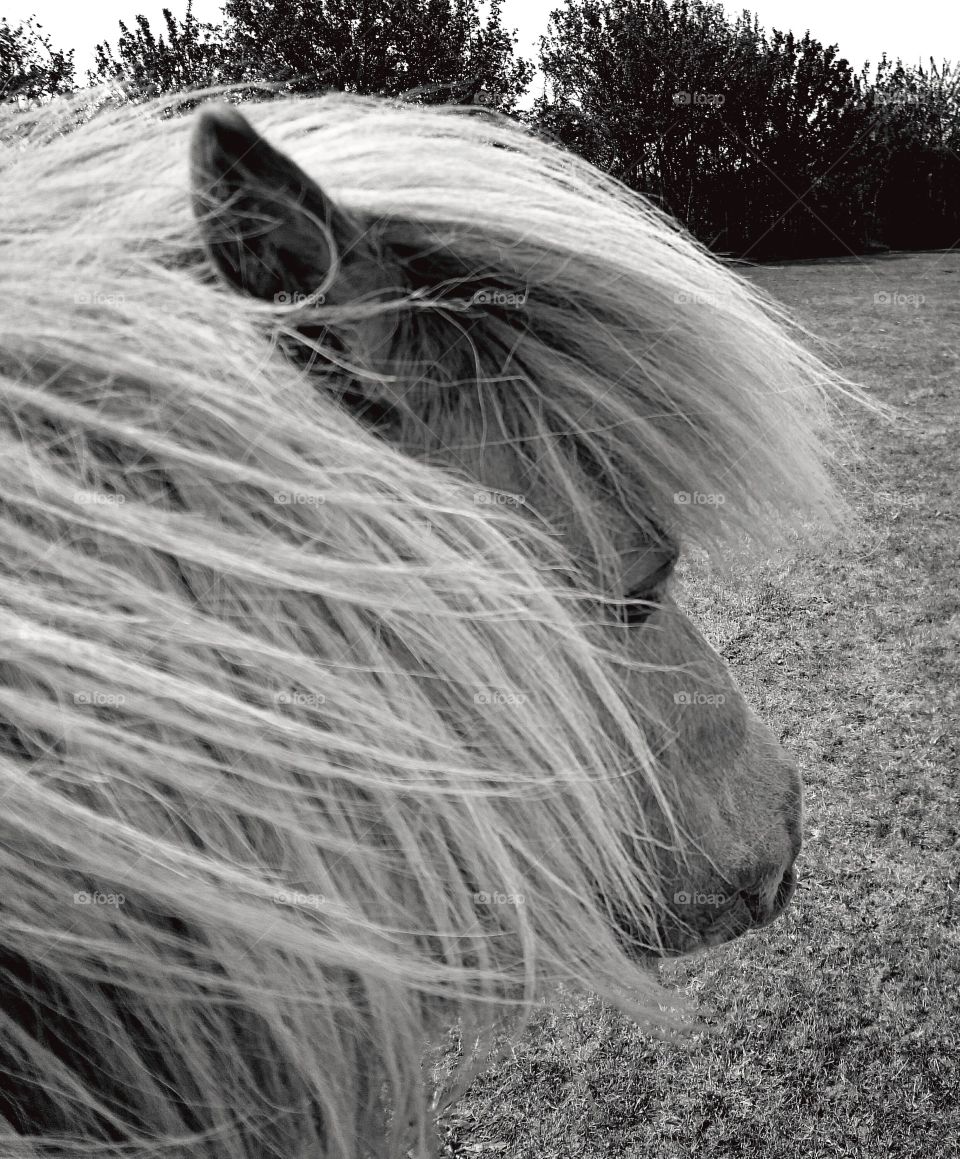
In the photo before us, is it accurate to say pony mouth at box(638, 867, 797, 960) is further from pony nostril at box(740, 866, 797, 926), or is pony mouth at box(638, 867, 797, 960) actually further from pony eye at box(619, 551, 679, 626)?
pony eye at box(619, 551, 679, 626)

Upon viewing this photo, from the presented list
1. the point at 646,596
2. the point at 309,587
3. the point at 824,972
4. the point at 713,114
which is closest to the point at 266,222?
the point at 309,587

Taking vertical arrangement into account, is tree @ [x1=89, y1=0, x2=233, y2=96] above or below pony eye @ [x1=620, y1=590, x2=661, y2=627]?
above

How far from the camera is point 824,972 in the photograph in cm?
250

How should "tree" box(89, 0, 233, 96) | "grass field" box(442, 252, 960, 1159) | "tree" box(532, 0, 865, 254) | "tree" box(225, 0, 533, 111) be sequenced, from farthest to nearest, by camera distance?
"tree" box(532, 0, 865, 254), "tree" box(225, 0, 533, 111), "tree" box(89, 0, 233, 96), "grass field" box(442, 252, 960, 1159)

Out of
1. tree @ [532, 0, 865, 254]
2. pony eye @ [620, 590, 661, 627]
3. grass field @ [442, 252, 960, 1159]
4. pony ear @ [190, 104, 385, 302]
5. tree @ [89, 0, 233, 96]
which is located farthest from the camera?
tree @ [532, 0, 865, 254]

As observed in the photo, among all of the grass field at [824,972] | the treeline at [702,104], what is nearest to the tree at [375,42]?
the treeline at [702,104]

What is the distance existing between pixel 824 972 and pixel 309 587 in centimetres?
248

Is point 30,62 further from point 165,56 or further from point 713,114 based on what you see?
point 713,114

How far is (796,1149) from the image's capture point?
2.04m

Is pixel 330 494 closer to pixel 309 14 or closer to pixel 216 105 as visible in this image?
pixel 216 105

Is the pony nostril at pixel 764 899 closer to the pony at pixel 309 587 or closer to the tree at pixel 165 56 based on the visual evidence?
the pony at pixel 309 587

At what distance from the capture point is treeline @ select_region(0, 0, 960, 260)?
15.2m

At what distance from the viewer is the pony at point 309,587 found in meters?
0.59

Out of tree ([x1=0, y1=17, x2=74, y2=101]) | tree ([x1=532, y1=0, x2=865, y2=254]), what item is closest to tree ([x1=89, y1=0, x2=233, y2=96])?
tree ([x1=0, y1=17, x2=74, y2=101])
